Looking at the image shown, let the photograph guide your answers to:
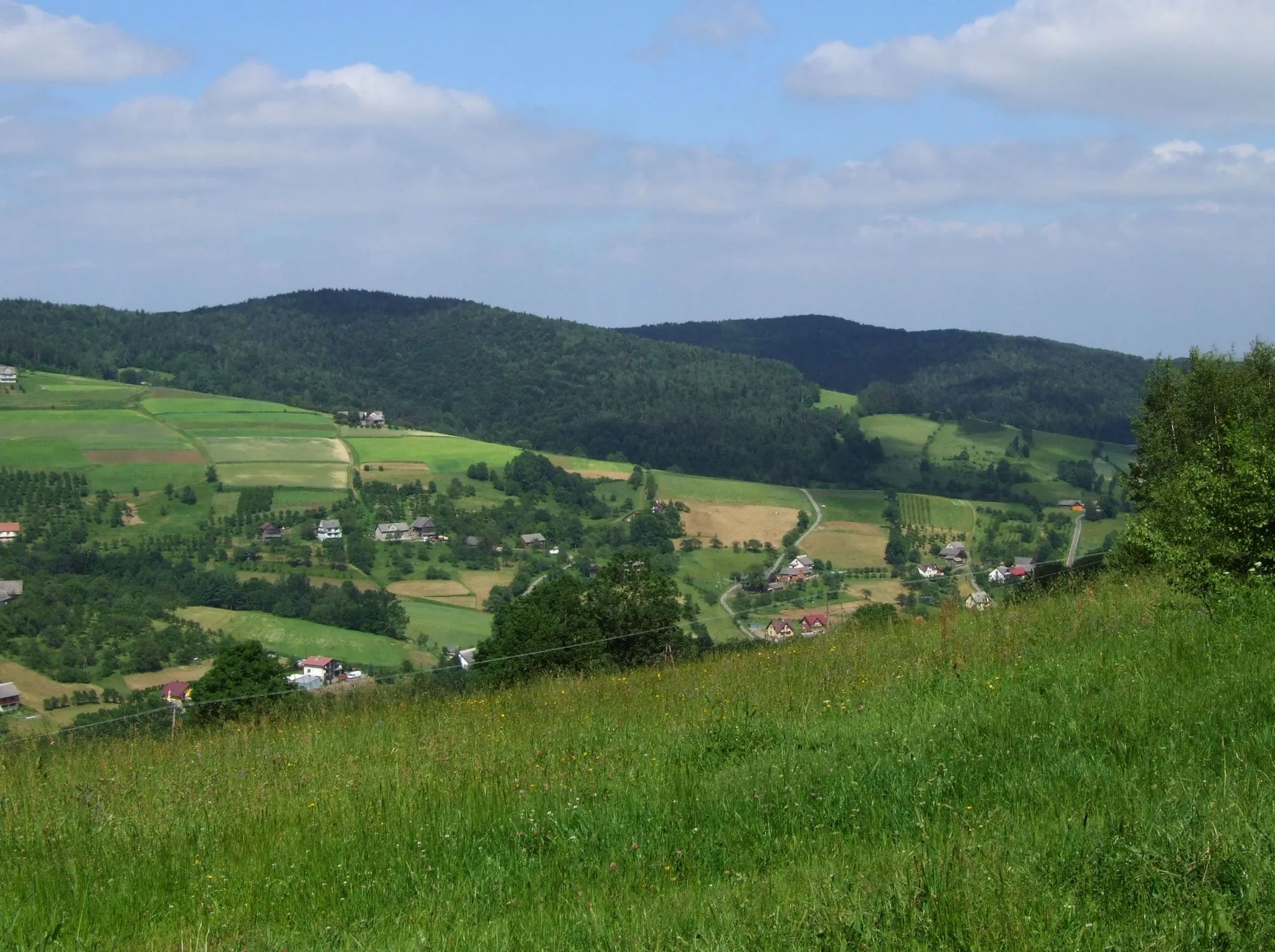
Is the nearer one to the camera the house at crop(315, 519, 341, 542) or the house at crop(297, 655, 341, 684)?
the house at crop(297, 655, 341, 684)

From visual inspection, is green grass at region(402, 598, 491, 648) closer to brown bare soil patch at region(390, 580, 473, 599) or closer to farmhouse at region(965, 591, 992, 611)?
brown bare soil patch at region(390, 580, 473, 599)

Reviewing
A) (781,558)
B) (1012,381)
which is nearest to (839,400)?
(1012,381)

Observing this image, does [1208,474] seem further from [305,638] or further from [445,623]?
[445,623]

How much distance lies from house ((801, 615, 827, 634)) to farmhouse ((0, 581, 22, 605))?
53.8 m

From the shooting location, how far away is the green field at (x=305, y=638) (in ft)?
156

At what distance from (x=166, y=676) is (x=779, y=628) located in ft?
113

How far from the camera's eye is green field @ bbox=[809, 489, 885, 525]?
87.9 meters

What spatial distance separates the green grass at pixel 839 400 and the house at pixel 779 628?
4531 inches

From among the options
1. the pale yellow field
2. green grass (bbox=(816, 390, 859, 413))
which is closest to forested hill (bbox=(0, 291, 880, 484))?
green grass (bbox=(816, 390, 859, 413))

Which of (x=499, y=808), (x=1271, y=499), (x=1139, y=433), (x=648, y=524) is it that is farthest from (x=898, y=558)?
(x=499, y=808)

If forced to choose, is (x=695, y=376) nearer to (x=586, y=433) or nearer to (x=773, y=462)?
(x=586, y=433)

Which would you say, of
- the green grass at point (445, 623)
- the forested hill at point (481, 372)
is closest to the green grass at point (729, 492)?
the forested hill at point (481, 372)

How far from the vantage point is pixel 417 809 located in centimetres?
579

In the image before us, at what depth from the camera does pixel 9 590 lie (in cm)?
6009
